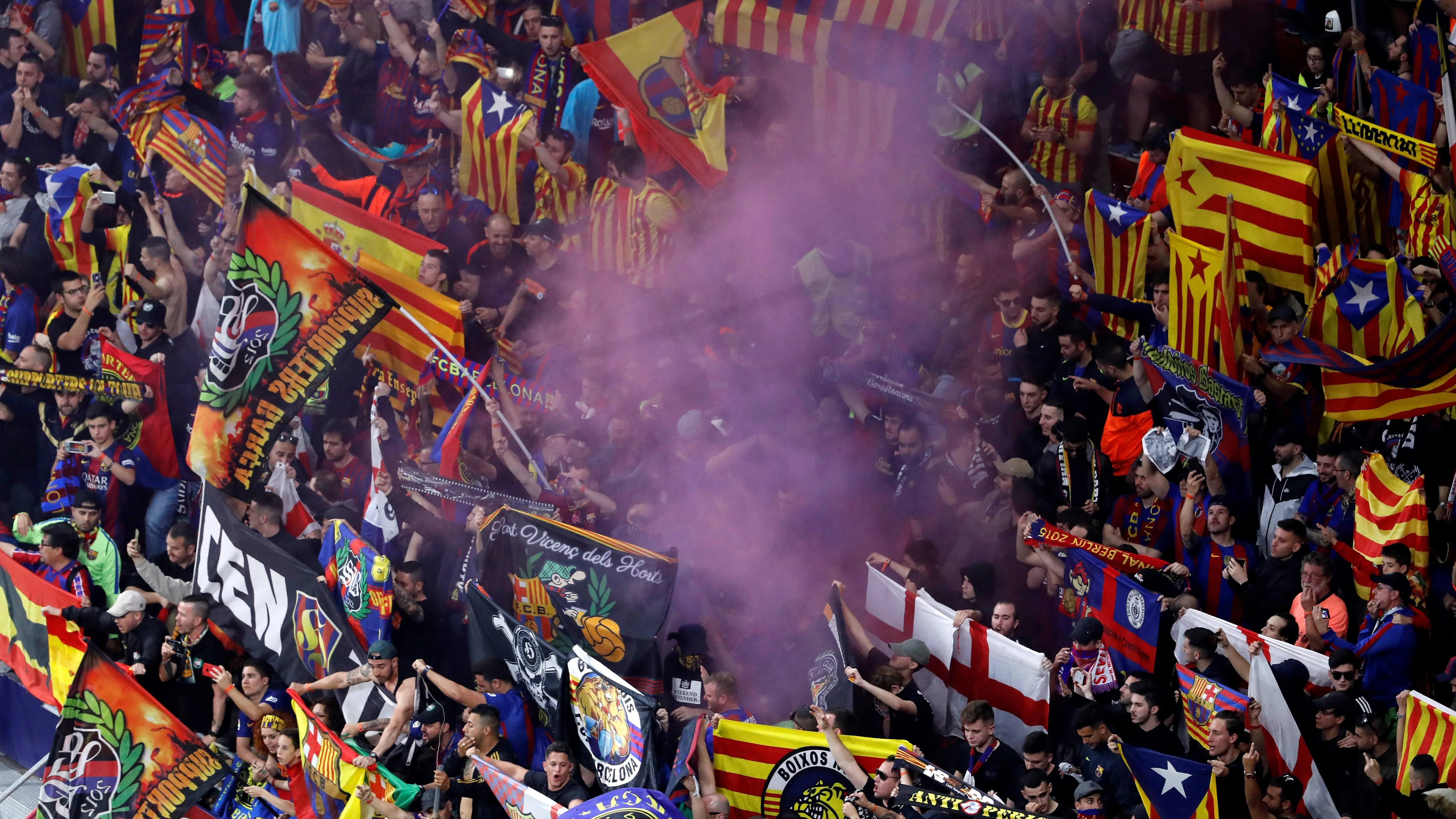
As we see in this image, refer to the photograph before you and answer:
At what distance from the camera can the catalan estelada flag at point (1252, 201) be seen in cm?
804

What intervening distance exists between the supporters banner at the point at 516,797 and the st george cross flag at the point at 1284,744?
2.54 m

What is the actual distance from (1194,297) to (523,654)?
10.3ft

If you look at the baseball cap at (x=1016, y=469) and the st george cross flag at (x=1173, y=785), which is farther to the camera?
the baseball cap at (x=1016, y=469)

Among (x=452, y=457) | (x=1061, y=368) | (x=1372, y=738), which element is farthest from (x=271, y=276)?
(x=1372, y=738)

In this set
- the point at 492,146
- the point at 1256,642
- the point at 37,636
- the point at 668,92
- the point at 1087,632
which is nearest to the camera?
the point at 1256,642

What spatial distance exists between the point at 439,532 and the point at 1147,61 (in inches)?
165

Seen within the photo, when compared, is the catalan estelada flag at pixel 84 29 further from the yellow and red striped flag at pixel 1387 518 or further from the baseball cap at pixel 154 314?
the yellow and red striped flag at pixel 1387 518

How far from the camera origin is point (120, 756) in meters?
8.49

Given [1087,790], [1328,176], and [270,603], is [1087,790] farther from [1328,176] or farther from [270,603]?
[270,603]

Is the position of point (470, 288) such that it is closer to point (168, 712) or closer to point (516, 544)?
point (516, 544)

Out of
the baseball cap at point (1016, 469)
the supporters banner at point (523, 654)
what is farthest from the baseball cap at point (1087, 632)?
the supporters banner at point (523, 654)

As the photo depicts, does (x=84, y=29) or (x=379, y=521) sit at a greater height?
(x=84, y=29)

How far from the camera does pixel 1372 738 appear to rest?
6527 mm

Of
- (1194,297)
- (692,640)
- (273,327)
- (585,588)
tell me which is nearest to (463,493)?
(585,588)
